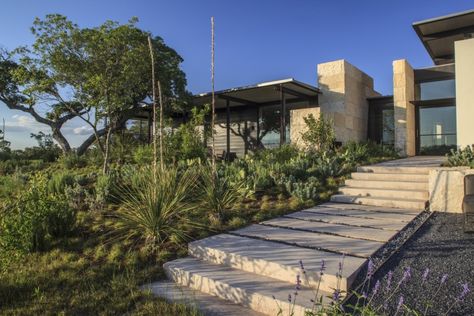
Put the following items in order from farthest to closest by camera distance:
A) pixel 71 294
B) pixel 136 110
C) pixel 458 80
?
pixel 136 110 → pixel 458 80 → pixel 71 294

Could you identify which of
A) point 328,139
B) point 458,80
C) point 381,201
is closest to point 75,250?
point 381,201

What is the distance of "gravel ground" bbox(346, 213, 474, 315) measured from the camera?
85.9 inches

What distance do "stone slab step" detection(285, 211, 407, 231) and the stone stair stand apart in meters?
1.24

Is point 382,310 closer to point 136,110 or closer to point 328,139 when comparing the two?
point 328,139

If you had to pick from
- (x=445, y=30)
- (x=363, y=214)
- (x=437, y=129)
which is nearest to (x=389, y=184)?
(x=363, y=214)

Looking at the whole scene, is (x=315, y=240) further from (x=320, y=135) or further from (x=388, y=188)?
(x=320, y=135)

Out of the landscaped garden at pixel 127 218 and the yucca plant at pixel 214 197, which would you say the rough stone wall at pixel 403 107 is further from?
the yucca plant at pixel 214 197

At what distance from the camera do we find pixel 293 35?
1161 cm

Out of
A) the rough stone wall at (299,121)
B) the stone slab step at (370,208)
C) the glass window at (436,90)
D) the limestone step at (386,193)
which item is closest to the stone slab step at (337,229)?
the stone slab step at (370,208)

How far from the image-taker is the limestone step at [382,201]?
521 cm

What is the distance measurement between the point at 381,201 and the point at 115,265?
4.57 metres

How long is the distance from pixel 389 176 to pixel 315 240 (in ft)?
12.6

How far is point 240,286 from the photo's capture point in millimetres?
→ 2676

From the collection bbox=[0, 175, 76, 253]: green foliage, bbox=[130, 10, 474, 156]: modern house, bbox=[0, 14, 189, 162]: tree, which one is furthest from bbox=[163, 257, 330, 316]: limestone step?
bbox=[130, 10, 474, 156]: modern house
